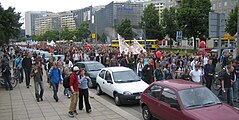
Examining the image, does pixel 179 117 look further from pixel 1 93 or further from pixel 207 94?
pixel 1 93

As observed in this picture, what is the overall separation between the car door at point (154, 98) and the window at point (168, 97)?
0.20m

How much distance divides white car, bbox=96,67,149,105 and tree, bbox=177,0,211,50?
36.8 m

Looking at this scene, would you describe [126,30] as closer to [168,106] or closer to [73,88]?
[73,88]

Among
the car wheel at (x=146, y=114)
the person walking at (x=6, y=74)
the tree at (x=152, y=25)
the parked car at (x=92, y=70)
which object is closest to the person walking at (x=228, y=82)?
the car wheel at (x=146, y=114)

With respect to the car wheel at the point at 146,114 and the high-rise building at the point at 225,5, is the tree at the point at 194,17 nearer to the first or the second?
the high-rise building at the point at 225,5

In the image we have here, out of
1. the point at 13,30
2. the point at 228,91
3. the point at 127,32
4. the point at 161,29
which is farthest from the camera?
the point at 127,32

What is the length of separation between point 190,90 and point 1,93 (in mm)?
9488

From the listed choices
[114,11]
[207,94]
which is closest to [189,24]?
[207,94]

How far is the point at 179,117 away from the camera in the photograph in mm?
6750

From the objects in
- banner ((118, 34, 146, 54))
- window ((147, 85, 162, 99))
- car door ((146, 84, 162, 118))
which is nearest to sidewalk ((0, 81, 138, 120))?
car door ((146, 84, 162, 118))

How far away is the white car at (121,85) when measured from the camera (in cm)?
1049

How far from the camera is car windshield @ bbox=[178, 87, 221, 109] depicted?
6.88 m

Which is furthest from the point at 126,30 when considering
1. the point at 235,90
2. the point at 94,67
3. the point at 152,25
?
the point at 235,90

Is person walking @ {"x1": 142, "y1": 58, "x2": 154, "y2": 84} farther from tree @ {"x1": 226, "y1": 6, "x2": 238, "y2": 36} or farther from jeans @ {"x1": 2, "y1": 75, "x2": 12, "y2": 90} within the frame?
tree @ {"x1": 226, "y1": 6, "x2": 238, "y2": 36}
